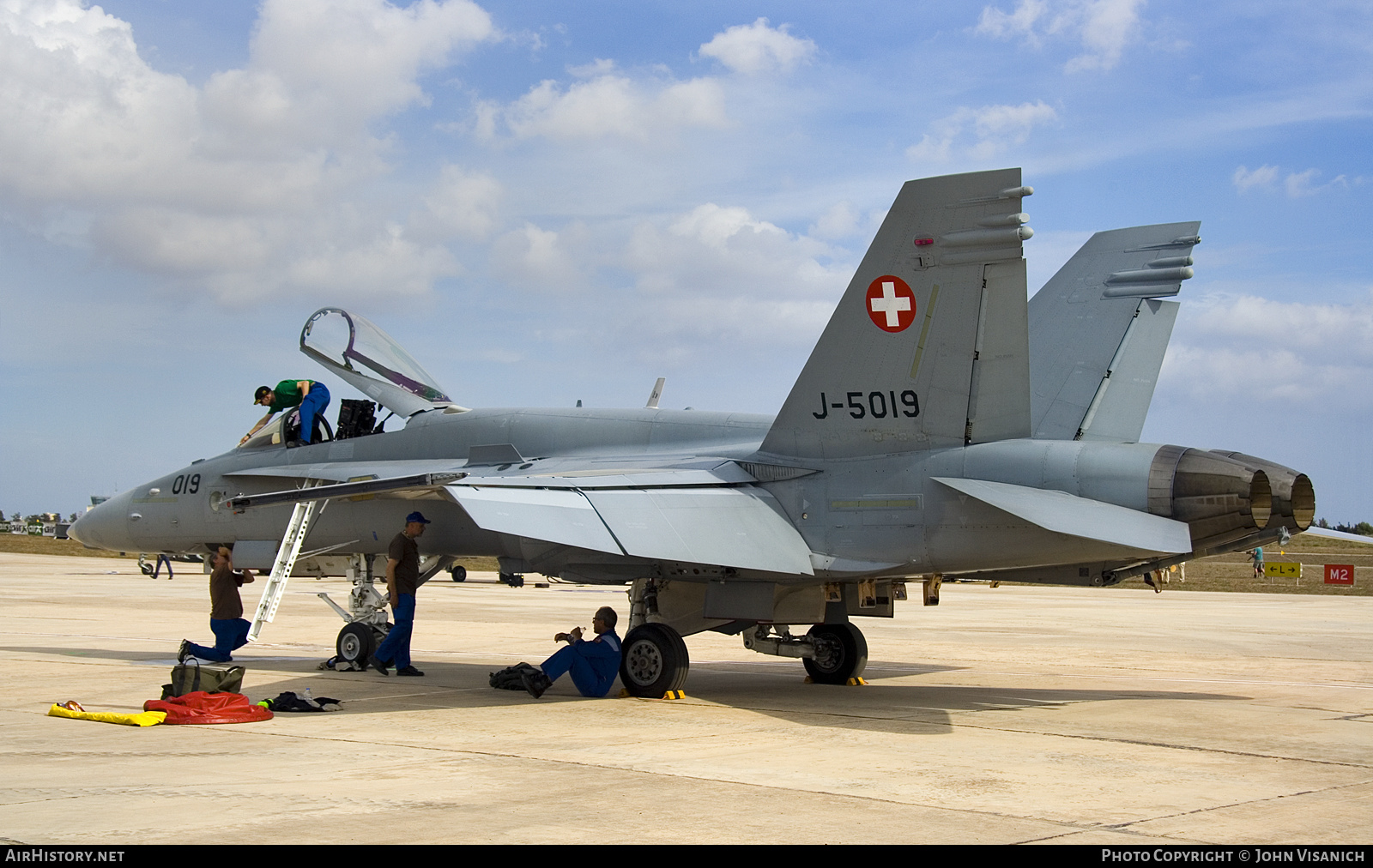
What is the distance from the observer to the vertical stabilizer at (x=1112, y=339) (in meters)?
12.4

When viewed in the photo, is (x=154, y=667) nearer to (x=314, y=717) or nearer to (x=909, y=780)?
(x=314, y=717)

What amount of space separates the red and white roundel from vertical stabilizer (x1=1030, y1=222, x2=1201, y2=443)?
10.0 ft

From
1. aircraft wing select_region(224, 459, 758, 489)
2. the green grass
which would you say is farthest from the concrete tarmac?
the green grass

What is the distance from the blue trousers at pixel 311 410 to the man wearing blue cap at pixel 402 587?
2045 millimetres

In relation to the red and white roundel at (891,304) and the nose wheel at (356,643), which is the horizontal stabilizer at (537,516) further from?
the nose wheel at (356,643)

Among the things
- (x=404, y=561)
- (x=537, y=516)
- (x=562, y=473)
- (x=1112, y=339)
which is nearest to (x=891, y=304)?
(x=562, y=473)

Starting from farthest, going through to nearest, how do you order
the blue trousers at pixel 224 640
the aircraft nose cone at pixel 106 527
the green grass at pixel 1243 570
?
the green grass at pixel 1243 570 → the aircraft nose cone at pixel 106 527 → the blue trousers at pixel 224 640

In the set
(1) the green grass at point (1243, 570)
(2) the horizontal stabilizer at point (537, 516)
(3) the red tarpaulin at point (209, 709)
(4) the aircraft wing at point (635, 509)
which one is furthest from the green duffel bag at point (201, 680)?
(1) the green grass at point (1243, 570)

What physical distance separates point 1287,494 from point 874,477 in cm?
321

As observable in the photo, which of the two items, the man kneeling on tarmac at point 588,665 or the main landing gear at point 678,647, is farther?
the man kneeling on tarmac at point 588,665

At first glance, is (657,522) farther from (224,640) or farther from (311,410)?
(311,410)

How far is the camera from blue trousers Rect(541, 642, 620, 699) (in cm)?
1100

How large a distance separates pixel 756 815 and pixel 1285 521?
5.77 meters
